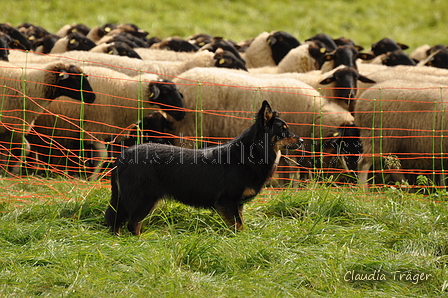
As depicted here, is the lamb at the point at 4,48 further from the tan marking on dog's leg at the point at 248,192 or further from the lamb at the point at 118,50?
the tan marking on dog's leg at the point at 248,192

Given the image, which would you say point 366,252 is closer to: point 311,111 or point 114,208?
point 114,208

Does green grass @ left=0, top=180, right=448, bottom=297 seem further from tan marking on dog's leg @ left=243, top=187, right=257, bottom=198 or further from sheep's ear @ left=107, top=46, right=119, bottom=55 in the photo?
sheep's ear @ left=107, top=46, right=119, bottom=55

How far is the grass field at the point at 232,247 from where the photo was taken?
10.2ft

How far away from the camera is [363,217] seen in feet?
14.3

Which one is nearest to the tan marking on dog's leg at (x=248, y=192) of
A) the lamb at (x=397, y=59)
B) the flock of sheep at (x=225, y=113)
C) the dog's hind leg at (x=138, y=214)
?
the dog's hind leg at (x=138, y=214)

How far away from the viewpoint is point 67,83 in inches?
264

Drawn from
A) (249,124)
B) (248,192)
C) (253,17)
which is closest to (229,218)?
(248,192)

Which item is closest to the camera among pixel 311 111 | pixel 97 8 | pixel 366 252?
pixel 366 252

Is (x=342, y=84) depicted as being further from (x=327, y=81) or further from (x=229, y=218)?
(x=229, y=218)

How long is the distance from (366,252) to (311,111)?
3422 mm

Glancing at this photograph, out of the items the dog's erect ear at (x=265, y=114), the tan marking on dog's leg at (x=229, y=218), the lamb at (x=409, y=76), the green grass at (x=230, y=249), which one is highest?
the lamb at (x=409, y=76)

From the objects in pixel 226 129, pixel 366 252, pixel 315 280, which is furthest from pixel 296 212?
pixel 226 129

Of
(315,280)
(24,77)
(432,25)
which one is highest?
(432,25)

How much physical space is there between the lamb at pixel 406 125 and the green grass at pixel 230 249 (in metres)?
1.79
